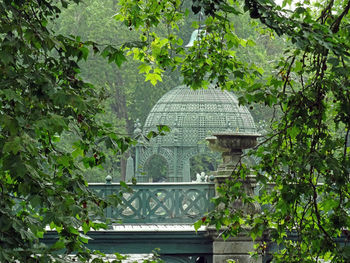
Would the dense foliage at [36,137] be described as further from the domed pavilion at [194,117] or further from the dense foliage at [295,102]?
the domed pavilion at [194,117]

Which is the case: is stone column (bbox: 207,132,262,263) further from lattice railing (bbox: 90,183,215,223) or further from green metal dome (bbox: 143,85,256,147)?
green metal dome (bbox: 143,85,256,147)

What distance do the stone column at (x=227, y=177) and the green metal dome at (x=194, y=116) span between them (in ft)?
43.6

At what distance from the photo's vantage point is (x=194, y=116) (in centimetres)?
2762

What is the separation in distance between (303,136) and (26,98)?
285 cm

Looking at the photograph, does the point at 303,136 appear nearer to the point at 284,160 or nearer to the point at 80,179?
the point at 284,160

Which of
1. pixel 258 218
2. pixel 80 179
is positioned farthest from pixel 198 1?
pixel 258 218

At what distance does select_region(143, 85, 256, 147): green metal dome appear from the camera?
2714 cm

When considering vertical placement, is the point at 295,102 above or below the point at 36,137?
above

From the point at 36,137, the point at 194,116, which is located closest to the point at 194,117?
the point at 194,116

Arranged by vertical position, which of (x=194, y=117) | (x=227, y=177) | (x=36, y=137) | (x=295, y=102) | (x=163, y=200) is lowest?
(x=163, y=200)

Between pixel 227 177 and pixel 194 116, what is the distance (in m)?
14.3

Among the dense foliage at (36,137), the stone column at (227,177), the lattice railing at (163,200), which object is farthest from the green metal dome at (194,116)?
the dense foliage at (36,137)

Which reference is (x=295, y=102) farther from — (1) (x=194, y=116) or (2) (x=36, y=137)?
(1) (x=194, y=116)

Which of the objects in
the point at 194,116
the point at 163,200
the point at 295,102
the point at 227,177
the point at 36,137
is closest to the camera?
the point at 36,137
